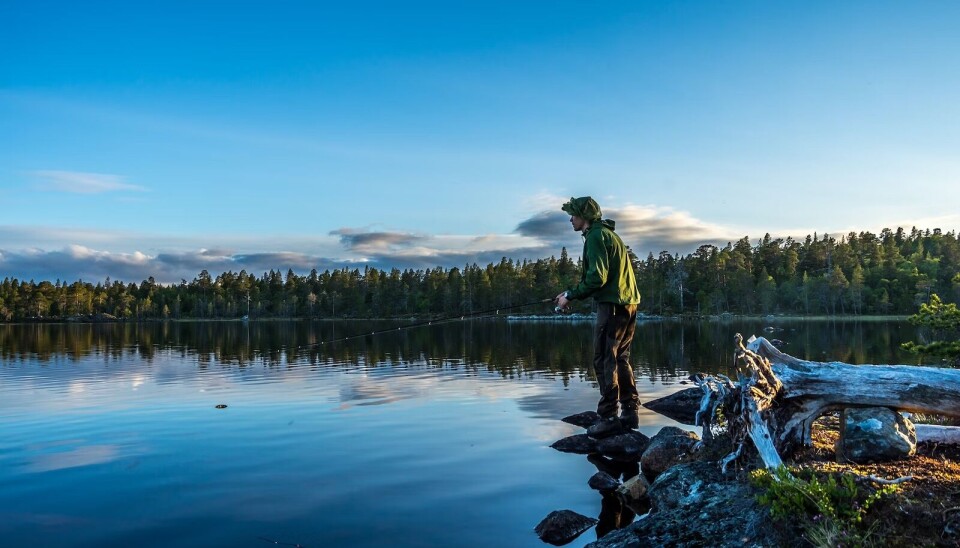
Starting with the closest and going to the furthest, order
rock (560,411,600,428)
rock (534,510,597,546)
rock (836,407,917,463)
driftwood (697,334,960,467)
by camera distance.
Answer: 1. rock (836,407,917,463)
2. driftwood (697,334,960,467)
3. rock (534,510,597,546)
4. rock (560,411,600,428)

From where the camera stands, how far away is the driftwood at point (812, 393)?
22.1ft

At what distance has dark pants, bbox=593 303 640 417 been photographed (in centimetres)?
1141

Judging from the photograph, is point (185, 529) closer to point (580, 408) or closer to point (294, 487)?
point (294, 487)

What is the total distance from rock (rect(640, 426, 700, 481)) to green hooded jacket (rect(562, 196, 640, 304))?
2.65 m

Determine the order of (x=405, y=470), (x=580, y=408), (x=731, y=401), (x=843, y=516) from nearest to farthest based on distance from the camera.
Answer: (x=843, y=516), (x=731, y=401), (x=405, y=470), (x=580, y=408)

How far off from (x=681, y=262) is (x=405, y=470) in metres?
150

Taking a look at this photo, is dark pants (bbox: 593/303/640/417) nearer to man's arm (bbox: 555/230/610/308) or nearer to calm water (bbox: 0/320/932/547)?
man's arm (bbox: 555/230/610/308)

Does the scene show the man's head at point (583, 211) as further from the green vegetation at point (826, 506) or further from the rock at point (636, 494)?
the green vegetation at point (826, 506)

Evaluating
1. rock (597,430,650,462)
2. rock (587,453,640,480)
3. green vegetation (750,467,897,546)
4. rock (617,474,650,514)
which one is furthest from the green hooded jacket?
green vegetation (750,467,897,546)

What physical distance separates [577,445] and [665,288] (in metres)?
143

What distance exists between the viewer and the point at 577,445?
37.5ft

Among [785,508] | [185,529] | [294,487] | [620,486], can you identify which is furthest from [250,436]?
[785,508]

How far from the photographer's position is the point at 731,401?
23.3 ft

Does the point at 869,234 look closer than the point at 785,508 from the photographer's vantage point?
No
